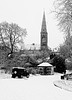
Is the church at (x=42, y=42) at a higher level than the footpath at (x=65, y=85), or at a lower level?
higher

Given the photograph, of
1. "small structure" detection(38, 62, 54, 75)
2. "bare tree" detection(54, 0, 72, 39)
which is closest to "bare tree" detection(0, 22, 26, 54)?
"small structure" detection(38, 62, 54, 75)

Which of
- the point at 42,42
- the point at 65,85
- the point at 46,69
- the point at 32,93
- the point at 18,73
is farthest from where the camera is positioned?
the point at 42,42

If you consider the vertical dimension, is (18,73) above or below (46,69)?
above

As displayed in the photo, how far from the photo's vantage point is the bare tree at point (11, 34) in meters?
67.0

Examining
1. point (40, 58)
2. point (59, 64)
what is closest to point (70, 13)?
point (59, 64)

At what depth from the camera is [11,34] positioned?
6788 cm

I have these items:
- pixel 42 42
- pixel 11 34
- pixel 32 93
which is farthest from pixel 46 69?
pixel 42 42

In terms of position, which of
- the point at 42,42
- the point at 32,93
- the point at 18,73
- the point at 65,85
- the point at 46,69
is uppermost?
the point at 42,42

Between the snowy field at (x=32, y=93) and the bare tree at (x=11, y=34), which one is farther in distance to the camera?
the bare tree at (x=11, y=34)

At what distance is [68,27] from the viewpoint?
27.7 metres

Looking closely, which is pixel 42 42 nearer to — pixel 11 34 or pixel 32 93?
pixel 11 34

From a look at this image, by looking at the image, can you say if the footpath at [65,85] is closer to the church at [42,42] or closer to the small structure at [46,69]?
the small structure at [46,69]

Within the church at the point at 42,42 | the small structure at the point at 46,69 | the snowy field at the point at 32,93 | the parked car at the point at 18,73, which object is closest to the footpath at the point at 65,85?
the snowy field at the point at 32,93

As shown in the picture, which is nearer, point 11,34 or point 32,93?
point 32,93
